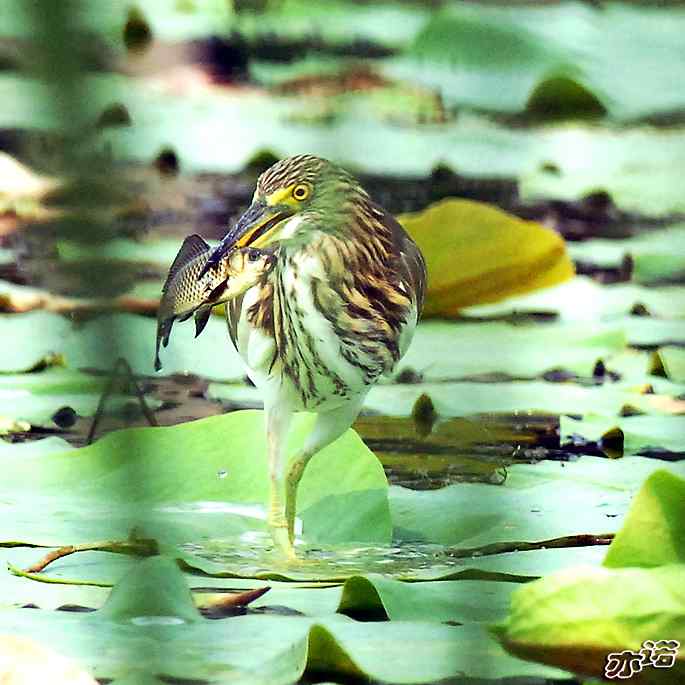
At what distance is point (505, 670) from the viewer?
149cm

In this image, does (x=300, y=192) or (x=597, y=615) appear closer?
(x=597, y=615)

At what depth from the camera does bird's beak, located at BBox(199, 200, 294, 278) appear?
203 centimetres

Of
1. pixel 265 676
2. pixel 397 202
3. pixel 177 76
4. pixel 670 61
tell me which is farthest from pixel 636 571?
pixel 670 61

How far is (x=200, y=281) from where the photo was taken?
1.84 meters

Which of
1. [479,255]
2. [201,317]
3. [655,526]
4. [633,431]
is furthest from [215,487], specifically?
[479,255]

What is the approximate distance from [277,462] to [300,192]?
33cm

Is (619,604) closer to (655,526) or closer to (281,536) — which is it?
(655,526)

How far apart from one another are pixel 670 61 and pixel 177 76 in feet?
5.35

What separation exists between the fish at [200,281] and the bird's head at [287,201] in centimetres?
3

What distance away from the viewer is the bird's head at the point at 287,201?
2049 mm

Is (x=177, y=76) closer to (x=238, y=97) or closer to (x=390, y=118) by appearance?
(x=238, y=97)

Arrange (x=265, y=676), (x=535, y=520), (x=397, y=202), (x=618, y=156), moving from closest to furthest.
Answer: (x=265, y=676) < (x=535, y=520) < (x=397, y=202) < (x=618, y=156)

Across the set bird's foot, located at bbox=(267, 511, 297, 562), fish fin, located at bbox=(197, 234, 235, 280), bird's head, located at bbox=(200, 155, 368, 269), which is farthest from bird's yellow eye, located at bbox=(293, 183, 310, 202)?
bird's foot, located at bbox=(267, 511, 297, 562)

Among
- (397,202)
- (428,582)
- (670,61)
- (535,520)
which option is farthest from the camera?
(670,61)
